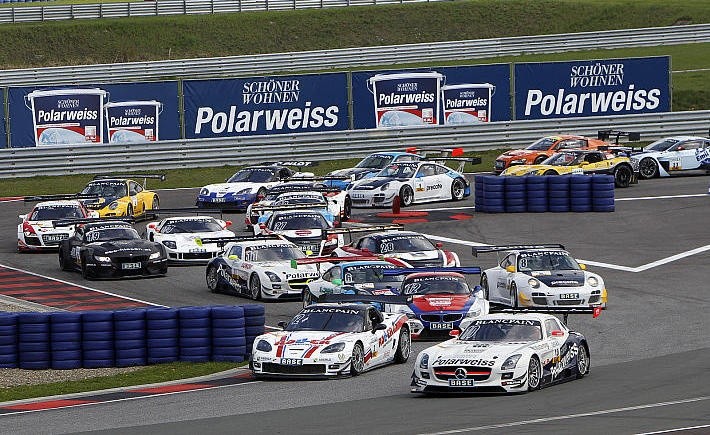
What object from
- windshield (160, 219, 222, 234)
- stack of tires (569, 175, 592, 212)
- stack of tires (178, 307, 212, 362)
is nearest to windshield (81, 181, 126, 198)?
windshield (160, 219, 222, 234)

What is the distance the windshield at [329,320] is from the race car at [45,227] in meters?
15.8

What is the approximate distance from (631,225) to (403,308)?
14.4 m

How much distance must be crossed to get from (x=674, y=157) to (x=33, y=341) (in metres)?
28.1

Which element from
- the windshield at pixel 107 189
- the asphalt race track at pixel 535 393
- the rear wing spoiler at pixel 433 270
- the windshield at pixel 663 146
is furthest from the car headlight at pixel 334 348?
the windshield at pixel 663 146

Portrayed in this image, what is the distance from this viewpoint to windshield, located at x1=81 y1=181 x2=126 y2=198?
1626 inches

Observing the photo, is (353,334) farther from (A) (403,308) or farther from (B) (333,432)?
(B) (333,432)

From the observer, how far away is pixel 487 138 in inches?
2036

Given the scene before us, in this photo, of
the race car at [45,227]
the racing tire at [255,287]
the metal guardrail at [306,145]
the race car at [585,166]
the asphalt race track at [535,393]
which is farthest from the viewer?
the metal guardrail at [306,145]

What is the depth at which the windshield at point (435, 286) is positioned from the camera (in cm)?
2591

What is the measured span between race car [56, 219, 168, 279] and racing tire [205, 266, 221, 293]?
6.32ft

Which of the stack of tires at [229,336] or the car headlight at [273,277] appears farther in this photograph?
the car headlight at [273,277]

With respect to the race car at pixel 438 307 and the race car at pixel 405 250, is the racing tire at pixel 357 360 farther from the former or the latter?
the race car at pixel 405 250

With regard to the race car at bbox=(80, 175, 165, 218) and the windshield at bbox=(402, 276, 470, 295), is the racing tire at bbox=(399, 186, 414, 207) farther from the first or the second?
the windshield at bbox=(402, 276, 470, 295)

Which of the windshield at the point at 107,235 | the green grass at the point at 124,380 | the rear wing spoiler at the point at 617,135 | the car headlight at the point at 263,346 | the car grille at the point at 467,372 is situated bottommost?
the green grass at the point at 124,380
